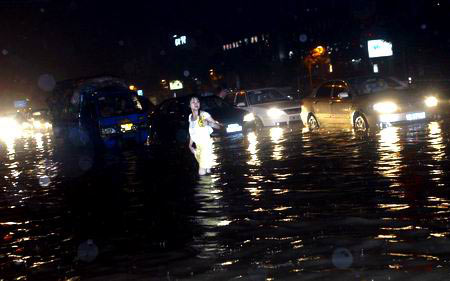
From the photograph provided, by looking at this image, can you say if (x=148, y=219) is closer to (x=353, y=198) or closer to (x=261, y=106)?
(x=353, y=198)

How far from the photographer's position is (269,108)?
996 inches

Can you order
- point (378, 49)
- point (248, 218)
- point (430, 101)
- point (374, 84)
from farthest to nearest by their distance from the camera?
point (378, 49), point (374, 84), point (430, 101), point (248, 218)

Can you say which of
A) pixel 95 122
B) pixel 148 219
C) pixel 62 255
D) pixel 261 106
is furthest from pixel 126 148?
pixel 62 255

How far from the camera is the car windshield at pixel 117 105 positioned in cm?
2345

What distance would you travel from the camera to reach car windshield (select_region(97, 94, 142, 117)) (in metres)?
23.5

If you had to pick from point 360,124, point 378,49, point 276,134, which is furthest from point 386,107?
point 378,49

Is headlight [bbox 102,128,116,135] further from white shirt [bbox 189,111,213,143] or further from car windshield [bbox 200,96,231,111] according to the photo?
white shirt [bbox 189,111,213,143]

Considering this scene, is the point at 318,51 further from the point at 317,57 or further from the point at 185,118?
the point at 185,118

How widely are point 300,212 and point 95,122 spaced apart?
16.0m

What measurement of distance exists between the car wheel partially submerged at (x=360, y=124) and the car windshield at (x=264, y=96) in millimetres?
7186

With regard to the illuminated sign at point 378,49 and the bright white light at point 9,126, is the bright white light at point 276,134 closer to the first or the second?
the illuminated sign at point 378,49

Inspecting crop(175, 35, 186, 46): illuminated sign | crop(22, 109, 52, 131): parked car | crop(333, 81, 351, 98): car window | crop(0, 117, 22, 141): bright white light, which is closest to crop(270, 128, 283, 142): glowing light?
crop(333, 81, 351, 98): car window

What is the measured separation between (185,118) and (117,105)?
326 cm

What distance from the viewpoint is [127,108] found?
940 inches
